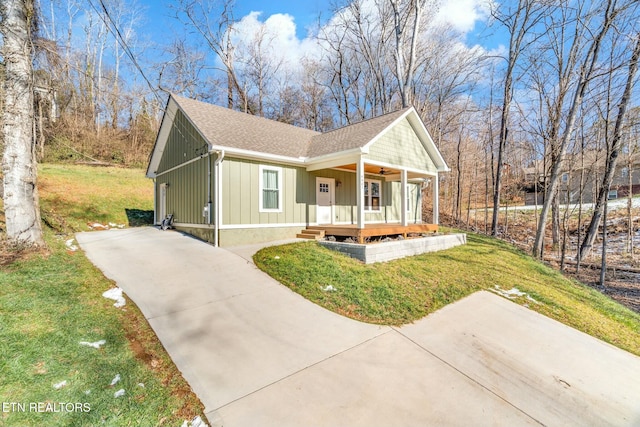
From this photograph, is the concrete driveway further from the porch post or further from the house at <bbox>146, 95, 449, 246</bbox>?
the porch post

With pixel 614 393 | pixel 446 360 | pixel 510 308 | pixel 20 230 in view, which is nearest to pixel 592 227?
pixel 510 308

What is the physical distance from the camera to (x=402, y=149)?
9.73 meters


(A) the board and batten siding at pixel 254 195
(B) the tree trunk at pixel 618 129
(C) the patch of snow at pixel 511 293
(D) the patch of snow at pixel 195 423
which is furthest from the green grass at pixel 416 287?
(B) the tree trunk at pixel 618 129

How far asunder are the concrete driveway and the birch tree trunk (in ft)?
8.61

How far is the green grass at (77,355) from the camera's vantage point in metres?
2.22

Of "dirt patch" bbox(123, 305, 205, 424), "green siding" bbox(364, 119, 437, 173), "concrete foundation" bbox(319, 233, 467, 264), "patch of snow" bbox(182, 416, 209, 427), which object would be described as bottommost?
"patch of snow" bbox(182, 416, 209, 427)

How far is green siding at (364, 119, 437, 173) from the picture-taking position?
347 inches

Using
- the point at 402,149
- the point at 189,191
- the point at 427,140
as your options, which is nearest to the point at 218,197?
the point at 189,191

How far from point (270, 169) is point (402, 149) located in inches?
191

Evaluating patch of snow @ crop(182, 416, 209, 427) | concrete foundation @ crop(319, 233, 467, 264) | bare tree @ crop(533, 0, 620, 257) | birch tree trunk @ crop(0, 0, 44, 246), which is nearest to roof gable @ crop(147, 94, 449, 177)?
concrete foundation @ crop(319, 233, 467, 264)

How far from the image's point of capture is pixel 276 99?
24.0 metres

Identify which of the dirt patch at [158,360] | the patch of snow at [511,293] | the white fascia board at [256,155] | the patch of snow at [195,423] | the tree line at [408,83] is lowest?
the patch of snow at [511,293]

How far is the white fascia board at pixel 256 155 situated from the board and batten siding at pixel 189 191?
24.7 inches

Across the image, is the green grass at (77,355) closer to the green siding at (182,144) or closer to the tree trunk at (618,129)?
the green siding at (182,144)
